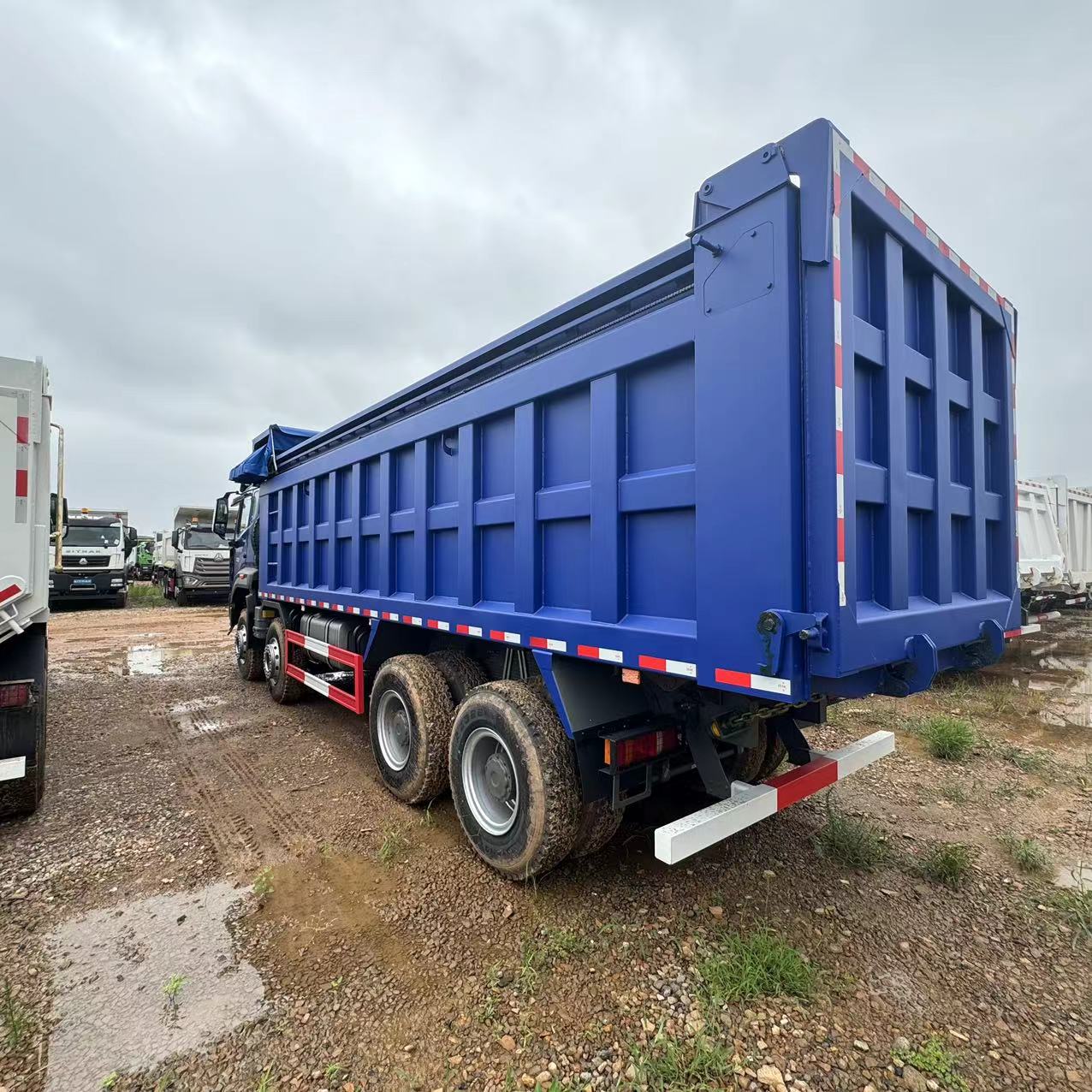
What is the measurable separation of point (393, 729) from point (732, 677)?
3.04m

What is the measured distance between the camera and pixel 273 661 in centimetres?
714

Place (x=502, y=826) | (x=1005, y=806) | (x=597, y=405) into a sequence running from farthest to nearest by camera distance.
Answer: (x=1005, y=806) < (x=502, y=826) < (x=597, y=405)

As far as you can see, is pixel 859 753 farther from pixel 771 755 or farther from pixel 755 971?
pixel 755 971

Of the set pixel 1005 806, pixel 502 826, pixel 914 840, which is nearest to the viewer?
pixel 502 826

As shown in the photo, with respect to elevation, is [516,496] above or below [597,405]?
below

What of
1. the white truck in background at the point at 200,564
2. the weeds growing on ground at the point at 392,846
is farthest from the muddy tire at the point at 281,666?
the white truck in background at the point at 200,564

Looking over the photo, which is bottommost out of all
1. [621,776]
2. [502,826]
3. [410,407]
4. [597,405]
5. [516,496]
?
[502,826]

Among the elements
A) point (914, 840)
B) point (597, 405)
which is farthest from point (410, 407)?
point (914, 840)

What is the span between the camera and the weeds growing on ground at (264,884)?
9.95 feet

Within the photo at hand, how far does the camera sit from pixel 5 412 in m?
3.75

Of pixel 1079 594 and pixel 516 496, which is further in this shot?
pixel 1079 594

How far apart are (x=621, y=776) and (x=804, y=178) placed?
2624 mm

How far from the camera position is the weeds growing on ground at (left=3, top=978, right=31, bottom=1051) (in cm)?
213

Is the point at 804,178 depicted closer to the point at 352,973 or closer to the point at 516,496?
the point at 516,496
